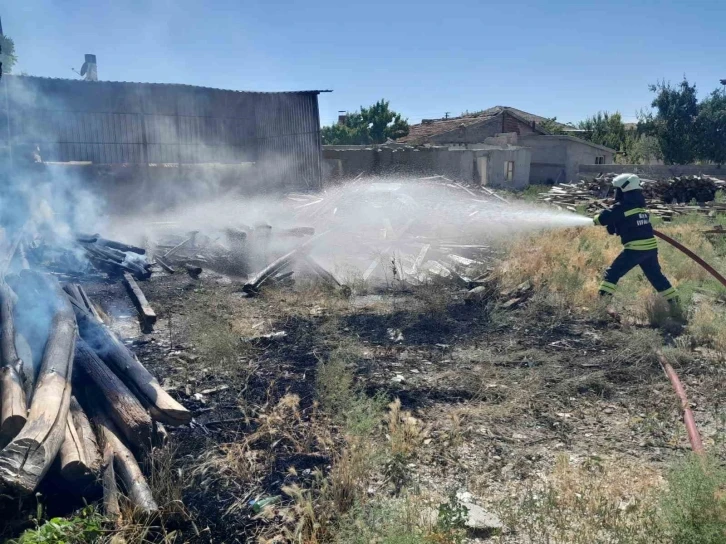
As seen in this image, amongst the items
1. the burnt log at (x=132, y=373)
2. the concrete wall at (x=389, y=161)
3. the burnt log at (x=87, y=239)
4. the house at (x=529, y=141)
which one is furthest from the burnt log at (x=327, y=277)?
the house at (x=529, y=141)

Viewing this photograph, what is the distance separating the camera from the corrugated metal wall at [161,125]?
45.0ft

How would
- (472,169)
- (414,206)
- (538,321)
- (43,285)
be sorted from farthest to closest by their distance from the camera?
(472,169), (414,206), (538,321), (43,285)

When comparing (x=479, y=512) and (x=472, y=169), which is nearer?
(x=479, y=512)

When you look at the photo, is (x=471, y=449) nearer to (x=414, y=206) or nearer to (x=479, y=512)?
(x=479, y=512)

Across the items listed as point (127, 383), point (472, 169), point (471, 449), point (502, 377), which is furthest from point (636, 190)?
point (472, 169)

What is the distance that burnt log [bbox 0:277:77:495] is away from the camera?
2.86m

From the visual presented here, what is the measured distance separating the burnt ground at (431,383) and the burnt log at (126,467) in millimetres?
225

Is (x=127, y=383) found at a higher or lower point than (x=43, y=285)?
lower

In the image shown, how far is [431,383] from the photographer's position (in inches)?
207

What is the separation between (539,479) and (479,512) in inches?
24.5

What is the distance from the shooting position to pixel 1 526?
299 centimetres

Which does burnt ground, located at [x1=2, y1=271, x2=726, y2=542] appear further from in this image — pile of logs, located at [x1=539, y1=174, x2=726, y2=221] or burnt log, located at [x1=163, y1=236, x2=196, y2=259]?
pile of logs, located at [x1=539, y1=174, x2=726, y2=221]

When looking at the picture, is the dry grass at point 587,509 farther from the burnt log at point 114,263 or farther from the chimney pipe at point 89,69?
the chimney pipe at point 89,69

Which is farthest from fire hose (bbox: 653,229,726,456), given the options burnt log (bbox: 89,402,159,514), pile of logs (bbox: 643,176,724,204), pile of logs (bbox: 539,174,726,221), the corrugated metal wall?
pile of logs (bbox: 643,176,724,204)
